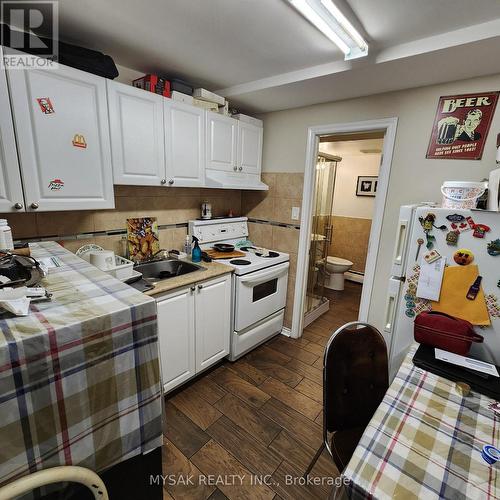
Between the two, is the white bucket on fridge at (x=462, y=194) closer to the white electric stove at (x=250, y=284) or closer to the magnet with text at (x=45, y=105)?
the white electric stove at (x=250, y=284)

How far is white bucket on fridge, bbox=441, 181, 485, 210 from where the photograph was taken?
137 cm

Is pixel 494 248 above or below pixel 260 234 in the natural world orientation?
above

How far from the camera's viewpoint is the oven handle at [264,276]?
2.21 m

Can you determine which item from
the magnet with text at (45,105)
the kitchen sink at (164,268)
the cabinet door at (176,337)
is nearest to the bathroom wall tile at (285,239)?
the kitchen sink at (164,268)

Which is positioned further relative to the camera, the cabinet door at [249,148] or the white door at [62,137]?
the cabinet door at [249,148]

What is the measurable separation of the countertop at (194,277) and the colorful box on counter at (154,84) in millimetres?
1276

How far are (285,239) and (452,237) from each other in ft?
5.02

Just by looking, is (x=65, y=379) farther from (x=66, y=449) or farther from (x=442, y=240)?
(x=442, y=240)

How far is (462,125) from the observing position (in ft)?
5.73

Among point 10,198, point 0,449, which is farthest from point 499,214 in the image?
point 10,198

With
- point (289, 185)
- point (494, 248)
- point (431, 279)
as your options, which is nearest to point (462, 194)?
point (494, 248)

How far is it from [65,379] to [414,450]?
0.96 metres

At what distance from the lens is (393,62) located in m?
1.54

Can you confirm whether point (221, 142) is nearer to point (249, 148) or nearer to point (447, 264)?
point (249, 148)
